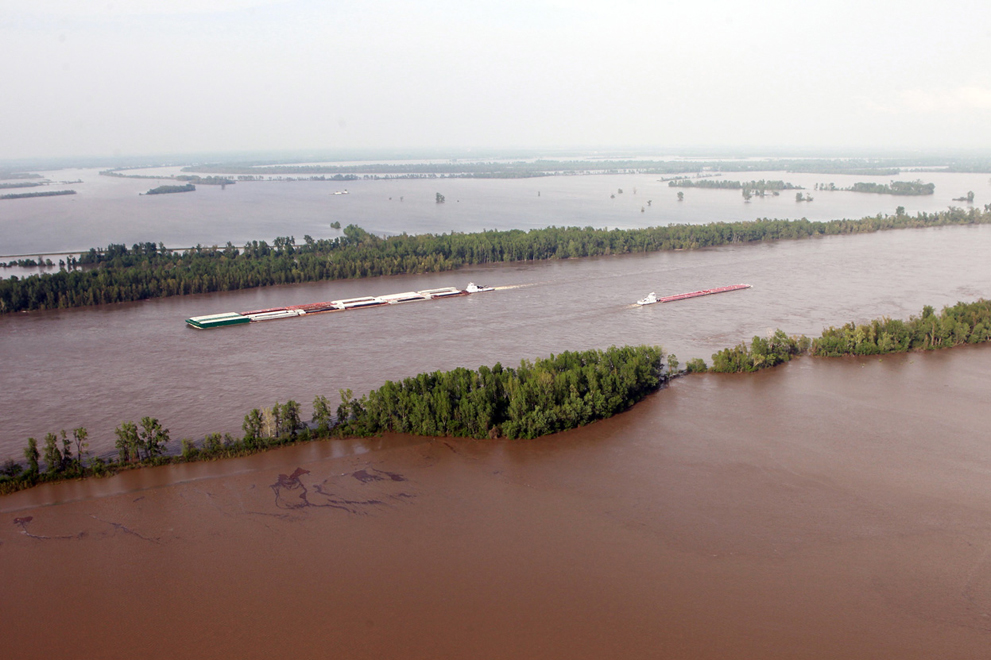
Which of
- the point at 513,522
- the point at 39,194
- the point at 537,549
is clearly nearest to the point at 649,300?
the point at 513,522

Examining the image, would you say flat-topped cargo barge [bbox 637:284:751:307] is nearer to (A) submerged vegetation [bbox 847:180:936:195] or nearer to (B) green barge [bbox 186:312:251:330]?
(B) green barge [bbox 186:312:251:330]

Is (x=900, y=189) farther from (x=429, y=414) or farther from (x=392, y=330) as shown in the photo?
(x=429, y=414)

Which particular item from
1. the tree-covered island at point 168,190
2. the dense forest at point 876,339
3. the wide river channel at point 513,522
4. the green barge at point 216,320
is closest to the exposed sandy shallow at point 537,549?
the wide river channel at point 513,522

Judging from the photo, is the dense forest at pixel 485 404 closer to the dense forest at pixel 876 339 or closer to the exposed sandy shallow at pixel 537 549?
the exposed sandy shallow at pixel 537 549

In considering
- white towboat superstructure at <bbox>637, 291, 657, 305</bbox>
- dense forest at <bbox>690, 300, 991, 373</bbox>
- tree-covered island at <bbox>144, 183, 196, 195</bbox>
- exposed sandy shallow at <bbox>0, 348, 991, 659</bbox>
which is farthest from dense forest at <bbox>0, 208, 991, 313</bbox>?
tree-covered island at <bbox>144, 183, 196, 195</bbox>

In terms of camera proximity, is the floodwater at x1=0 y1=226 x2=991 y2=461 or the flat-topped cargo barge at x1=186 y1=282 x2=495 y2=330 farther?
the flat-topped cargo barge at x1=186 y1=282 x2=495 y2=330

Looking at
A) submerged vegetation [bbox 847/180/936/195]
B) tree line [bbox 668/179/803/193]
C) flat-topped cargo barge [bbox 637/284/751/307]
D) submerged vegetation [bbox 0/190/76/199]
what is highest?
submerged vegetation [bbox 0/190/76/199]

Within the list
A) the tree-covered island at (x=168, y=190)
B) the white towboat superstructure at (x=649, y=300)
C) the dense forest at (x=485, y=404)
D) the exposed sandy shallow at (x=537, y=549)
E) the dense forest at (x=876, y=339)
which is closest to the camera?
the exposed sandy shallow at (x=537, y=549)
